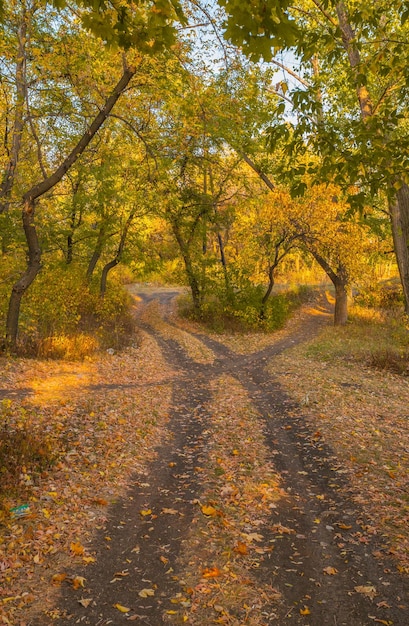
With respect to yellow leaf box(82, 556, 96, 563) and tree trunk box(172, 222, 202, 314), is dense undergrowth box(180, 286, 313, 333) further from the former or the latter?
yellow leaf box(82, 556, 96, 563)

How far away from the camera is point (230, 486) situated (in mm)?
6965

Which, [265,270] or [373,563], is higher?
[265,270]

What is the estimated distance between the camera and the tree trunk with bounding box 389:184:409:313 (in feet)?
24.0

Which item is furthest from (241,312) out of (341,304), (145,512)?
(145,512)

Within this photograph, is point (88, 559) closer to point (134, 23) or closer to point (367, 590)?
point (367, 590)

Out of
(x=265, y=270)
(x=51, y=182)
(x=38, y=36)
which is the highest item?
(x=38, y=36)

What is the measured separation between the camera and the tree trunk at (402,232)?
7305mm

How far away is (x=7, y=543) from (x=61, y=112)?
35.4 feet

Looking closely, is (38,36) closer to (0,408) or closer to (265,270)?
(0,408)

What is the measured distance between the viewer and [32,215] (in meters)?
12.2

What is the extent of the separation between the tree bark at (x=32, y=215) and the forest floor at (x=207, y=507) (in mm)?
1620

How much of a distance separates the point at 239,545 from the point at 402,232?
545 cm

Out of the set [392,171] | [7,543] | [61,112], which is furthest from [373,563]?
[61,112]

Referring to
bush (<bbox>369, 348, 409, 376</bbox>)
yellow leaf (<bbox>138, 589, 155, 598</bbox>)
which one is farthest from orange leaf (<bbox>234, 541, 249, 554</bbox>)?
bush (<bbox>369, 348, 409, 376</bbox>)
